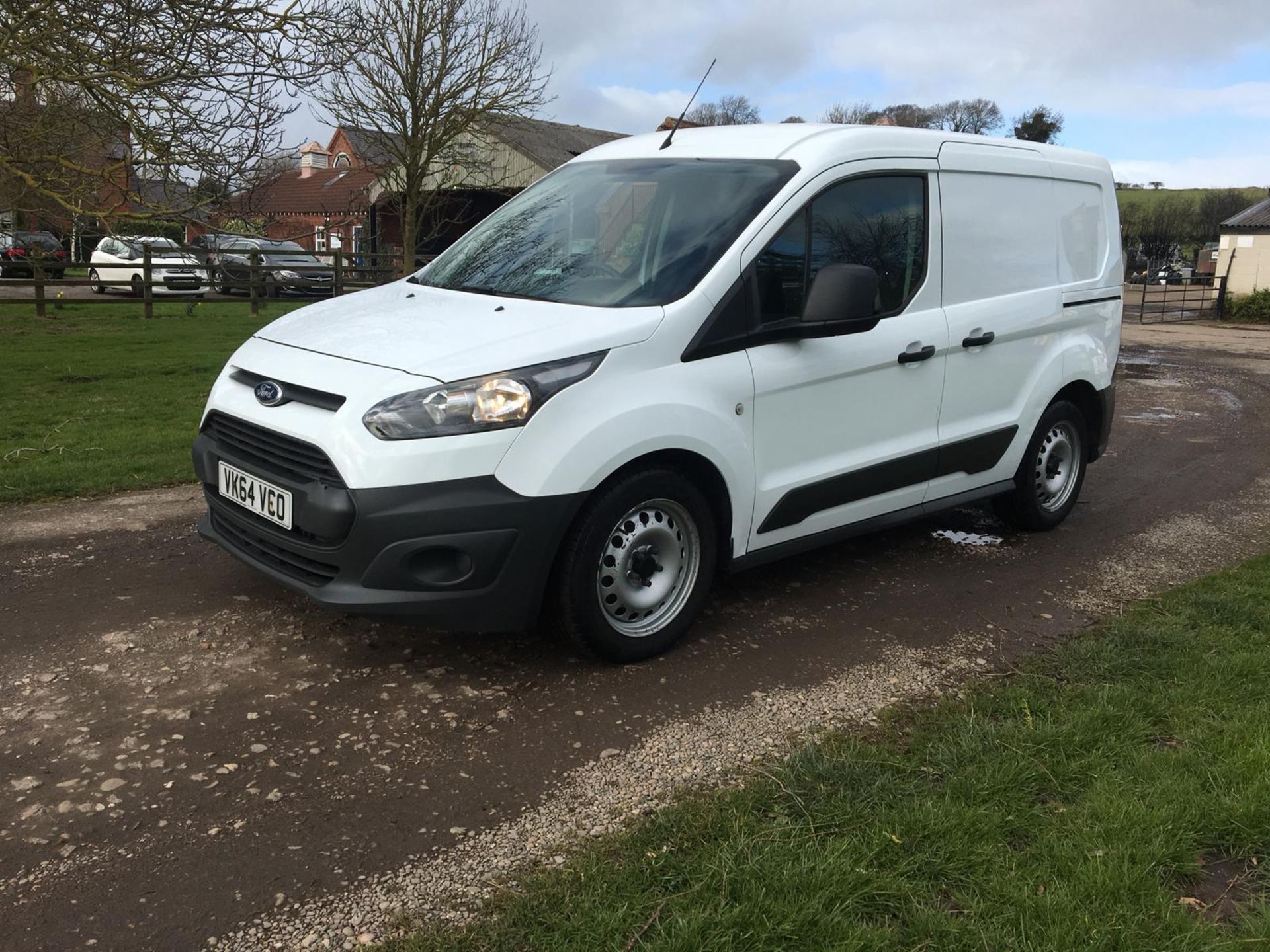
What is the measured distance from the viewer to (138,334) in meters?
15.8

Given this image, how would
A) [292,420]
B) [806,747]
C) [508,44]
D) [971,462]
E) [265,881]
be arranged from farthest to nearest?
[508,44], [971,462], [292,420], [806,747], [265,881]

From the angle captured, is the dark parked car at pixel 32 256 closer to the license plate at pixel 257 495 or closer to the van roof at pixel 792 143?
the van roof at pixel 792 143

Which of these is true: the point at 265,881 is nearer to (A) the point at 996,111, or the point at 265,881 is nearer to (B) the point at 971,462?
(B) the point at 971,462

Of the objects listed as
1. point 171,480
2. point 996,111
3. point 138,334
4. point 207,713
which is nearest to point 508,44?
point 138,334

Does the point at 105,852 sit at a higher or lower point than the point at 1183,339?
lower

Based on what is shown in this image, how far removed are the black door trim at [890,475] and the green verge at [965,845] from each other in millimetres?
1068

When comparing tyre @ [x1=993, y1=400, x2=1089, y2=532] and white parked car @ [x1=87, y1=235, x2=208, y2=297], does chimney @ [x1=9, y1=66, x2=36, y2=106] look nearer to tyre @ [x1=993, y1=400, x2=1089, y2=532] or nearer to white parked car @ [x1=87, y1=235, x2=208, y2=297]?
tyre @ [x1=993, y1=400, x2=1089, y2=532]

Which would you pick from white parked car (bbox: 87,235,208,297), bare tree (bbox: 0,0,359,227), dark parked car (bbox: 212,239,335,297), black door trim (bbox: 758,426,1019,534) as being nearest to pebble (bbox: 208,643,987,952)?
black door trim (bbox: 758,426,1019,534)

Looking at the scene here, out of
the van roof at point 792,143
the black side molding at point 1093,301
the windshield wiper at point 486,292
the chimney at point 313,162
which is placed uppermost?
the chimney at point 313,162

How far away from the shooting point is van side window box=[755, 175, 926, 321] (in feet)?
14.2

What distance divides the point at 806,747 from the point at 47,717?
8.35ft

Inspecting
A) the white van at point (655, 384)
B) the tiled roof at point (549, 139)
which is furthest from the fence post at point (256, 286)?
the white van at point (655, 384)

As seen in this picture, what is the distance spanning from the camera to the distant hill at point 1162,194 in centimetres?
7644

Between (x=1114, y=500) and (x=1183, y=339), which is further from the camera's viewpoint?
(x=1183, y=339)
